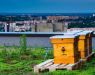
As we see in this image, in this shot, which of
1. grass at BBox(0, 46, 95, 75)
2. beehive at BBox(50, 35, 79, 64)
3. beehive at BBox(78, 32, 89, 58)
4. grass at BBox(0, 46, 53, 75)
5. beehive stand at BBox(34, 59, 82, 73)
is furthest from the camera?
beehive at BBox(78, 32, 89, 58)

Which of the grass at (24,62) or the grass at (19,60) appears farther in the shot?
the grass at (19,60)

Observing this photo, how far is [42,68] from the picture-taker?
9.23 metres

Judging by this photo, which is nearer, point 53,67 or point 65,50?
point 53,67

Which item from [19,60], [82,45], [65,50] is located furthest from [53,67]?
[19,60]

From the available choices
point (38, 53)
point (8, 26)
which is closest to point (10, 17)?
point (8, 26)

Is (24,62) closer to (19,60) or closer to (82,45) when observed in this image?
(19,60)

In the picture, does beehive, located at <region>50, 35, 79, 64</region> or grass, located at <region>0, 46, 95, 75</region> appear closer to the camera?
grass, located at <region>0, 46, 95, 75</region>

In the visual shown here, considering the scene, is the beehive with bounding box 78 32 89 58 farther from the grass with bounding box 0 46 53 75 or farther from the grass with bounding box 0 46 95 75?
the grass with bounding box 0 46 53 75

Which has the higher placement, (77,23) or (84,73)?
(77,23)

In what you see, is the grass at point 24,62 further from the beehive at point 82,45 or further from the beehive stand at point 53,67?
the beehive at point 82,45

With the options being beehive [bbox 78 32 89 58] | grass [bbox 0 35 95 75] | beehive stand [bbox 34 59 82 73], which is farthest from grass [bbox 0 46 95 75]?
beehive [bbox 78 32 89 58]

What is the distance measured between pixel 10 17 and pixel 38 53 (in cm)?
861

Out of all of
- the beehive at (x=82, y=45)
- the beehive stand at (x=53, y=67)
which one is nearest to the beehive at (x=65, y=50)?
the beehive stand at (x=53, y=67)

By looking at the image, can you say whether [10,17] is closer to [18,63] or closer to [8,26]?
[8,26]
